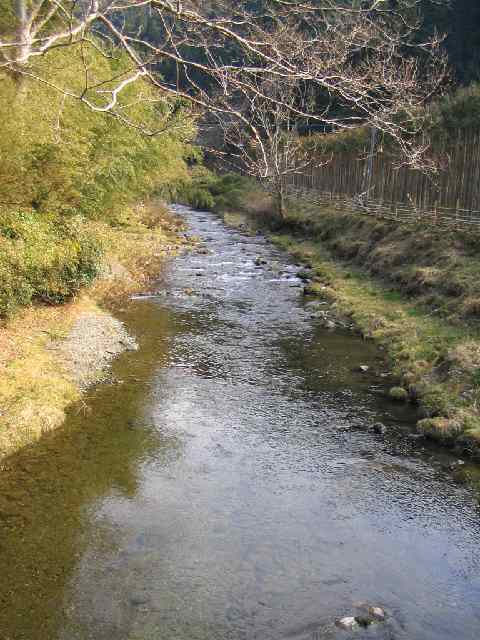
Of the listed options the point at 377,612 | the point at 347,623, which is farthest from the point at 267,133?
the point at 347,623

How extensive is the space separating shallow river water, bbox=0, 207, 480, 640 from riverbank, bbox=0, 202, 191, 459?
52 centimetres

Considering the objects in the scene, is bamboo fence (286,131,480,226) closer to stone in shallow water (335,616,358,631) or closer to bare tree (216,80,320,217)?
bare tree (216,80,320,217)

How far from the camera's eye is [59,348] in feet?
55.8

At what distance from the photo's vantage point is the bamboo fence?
27795 millimetres

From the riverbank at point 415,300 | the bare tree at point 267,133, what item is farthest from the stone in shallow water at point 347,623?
the riverbank at point 415,300

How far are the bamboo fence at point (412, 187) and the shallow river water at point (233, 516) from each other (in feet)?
23.4

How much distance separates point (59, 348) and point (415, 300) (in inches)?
514

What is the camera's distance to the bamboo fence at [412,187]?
91.2 ft

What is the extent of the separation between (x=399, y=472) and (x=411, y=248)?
57.8 ft

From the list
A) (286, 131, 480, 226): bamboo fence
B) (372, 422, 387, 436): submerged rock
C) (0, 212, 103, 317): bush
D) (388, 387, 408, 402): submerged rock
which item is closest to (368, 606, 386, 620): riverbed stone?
(372, 422, 387, 436): submerged rock

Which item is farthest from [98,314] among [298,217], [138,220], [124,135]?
[298,217]

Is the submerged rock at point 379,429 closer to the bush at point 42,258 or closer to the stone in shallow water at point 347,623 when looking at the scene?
the stone in shallow water at point 347,623

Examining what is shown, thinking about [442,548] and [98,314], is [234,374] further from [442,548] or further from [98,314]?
[442,548]

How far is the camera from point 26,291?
17812 mm
